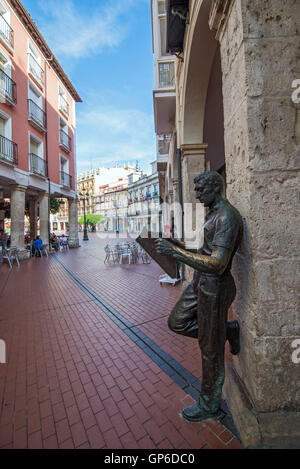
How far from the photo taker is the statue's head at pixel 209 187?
159cm

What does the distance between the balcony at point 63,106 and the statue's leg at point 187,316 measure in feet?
62.5

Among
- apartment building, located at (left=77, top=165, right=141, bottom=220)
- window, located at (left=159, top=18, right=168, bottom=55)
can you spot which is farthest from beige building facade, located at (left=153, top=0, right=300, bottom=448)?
apartment building, located at (left=77, top=165, right=141, bottom=220)

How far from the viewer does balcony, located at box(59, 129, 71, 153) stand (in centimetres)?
1616

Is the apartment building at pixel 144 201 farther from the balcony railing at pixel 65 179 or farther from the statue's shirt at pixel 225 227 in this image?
the statue's shirt at pixel 225 227

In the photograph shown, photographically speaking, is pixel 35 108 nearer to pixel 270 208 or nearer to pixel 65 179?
pixel 65 179

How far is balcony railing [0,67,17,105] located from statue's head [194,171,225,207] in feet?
43.2

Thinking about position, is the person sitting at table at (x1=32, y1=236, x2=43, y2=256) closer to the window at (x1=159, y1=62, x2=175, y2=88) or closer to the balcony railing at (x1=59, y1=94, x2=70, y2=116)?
the balcony railing at (x1=59, y1=94, x2=70, y2=116)

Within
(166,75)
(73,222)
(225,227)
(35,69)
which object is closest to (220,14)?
(225,227)

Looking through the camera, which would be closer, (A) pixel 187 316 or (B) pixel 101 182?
(A) pixel 187 316

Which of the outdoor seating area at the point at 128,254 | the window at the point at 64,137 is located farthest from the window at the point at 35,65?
the outdoor seating area at the point at 128,254

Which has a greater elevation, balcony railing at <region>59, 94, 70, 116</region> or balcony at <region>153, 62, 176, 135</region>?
balcony railing at <region>59, 94, 70, 116</region>

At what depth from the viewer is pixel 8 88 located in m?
10.7

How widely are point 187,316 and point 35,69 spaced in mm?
17843

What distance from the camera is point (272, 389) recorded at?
147cm
